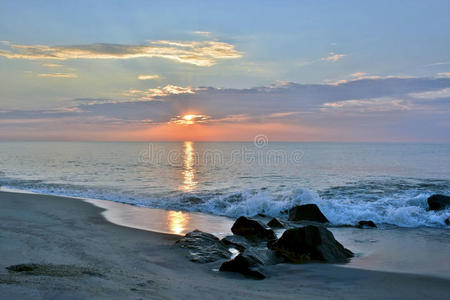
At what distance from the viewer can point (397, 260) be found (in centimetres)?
900

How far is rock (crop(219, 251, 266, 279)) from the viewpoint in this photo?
715cm

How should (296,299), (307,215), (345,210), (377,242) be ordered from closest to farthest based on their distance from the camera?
1. (296,299)
2. (377,242)
3. (307,215)
4. (345,210)

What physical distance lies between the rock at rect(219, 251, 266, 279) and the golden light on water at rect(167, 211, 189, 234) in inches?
192

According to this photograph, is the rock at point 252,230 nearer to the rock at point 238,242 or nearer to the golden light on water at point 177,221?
the rock at point 238,242

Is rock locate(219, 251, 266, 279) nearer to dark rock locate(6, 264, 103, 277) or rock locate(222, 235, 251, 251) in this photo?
rock locate(222, 235, 251, 251)

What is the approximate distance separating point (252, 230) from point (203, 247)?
2.41 metres

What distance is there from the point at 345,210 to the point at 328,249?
25.0 ft

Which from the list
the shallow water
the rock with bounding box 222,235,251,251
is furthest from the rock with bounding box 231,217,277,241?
the shallow water

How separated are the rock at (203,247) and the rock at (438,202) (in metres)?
11.4

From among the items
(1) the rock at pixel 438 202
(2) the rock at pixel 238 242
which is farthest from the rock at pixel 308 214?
(1) the rock at pixel 438 202

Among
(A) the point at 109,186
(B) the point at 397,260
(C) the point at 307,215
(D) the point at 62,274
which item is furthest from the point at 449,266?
(A) the point at 109,186

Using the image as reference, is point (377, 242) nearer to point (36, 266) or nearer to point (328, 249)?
point (328, 249)

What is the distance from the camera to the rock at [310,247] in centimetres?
869

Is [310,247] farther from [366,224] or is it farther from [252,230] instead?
[366,224]
